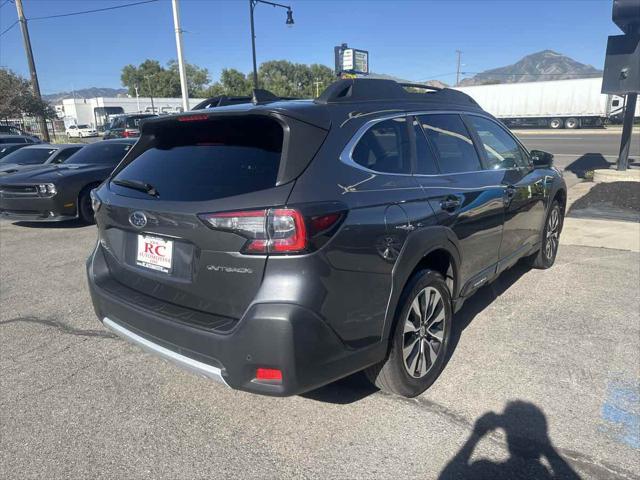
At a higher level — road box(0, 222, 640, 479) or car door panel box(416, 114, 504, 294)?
car door panel box(416, 114, 504, 294)

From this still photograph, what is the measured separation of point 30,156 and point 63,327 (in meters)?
8.31

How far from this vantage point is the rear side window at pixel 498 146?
4023 millimetres

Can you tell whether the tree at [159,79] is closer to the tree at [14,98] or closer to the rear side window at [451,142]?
the tree at [14,98]

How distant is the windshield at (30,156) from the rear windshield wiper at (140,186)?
902cm

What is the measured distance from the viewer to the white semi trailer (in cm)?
4038

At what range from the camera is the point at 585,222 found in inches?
306

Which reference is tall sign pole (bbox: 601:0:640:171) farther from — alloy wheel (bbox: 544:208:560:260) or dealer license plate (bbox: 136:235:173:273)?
dealer license plate (bbox: 136:235:173:273)

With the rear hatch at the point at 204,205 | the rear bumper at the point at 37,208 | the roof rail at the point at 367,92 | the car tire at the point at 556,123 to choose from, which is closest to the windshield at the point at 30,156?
the rear bumper at the point at 37,208

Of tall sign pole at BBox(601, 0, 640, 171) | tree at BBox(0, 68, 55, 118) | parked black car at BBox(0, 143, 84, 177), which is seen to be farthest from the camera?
tree at BBox(0, 68, 55, 118)

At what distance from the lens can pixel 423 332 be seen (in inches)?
120

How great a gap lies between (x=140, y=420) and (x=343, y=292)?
4.98 ft

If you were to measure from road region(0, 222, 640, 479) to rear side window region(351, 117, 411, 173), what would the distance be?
1454 millimetres

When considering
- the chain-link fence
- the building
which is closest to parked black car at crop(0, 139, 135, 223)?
the chain-link fence

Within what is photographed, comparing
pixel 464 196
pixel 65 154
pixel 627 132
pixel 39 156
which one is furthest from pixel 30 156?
pixel 627 132
